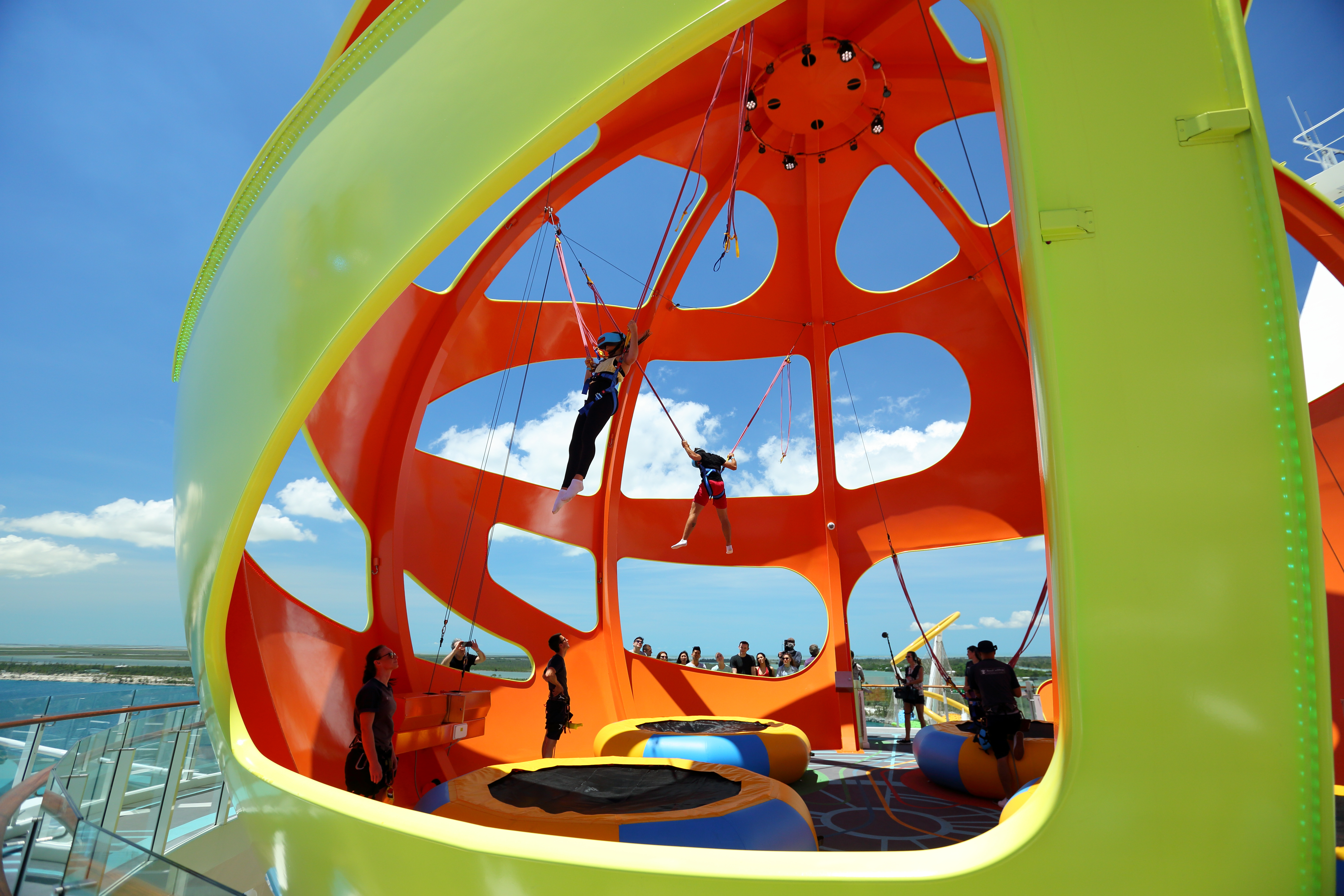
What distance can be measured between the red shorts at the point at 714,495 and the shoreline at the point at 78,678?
1758 cm

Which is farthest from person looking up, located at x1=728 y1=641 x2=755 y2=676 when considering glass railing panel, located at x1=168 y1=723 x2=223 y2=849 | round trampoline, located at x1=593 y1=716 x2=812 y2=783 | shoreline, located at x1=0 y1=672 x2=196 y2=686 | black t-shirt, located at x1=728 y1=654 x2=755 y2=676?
shoreline, located at x1=0 y1=672 x2=196 y2=686

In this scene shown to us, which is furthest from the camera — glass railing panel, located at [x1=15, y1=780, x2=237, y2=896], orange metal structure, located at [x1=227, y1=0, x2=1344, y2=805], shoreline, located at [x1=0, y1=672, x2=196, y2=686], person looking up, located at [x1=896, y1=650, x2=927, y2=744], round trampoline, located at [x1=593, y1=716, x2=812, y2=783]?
shoreline, located at [x1=0, y1=672, x2=196, y2=686]

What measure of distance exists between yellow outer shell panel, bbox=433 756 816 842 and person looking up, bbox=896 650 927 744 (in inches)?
274

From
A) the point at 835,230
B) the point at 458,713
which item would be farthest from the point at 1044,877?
the point at 835,230

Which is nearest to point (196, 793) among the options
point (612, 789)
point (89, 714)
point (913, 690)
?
point (89, 714)

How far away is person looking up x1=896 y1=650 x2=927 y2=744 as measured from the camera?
11336mm

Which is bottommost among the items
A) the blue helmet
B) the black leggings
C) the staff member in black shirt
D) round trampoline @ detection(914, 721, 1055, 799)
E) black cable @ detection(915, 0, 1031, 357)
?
round trampoline @ detection(914, 721, 1055, 799)

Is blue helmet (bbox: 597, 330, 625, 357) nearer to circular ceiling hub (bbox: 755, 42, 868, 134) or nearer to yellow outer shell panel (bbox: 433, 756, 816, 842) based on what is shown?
yellow outer shell panel (bbox: 433, 756, 816, 842)

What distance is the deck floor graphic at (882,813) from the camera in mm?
5457

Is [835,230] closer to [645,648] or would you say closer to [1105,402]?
[645,648]

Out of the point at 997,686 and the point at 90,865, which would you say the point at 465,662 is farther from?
the point at 997,686

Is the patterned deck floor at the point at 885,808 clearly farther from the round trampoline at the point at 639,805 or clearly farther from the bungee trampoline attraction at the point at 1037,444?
the round trampoline at the point at 639,805

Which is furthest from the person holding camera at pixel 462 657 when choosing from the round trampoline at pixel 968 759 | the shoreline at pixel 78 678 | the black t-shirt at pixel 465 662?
the shoreline at pixel 78 678

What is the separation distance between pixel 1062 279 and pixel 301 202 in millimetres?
3791
